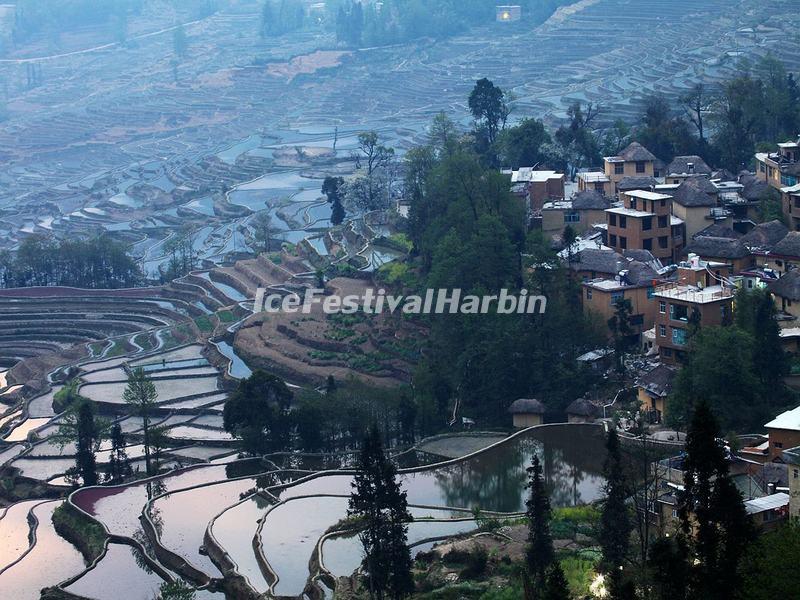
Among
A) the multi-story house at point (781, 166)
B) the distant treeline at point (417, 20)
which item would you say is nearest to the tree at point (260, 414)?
the multi-story house at point (781, 166)

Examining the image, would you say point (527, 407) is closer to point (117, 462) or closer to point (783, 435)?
point (783, 435)

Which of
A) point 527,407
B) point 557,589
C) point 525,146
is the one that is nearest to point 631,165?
point 525,146

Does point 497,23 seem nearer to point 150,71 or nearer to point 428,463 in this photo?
point 150,71

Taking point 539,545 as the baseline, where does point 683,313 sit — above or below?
above

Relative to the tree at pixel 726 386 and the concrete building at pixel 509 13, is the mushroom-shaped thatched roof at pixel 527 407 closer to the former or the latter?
the tree at pixel 726 386

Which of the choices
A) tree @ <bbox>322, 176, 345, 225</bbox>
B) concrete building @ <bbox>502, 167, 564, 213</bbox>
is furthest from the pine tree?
tree @ <bbox>322, 176, 345, 225</bbox>

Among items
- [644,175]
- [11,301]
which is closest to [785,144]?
[644,175]

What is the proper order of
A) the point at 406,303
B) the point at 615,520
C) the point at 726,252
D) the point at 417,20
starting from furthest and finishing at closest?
the point at 417,20, the point at 406,303, the point at 726,252, the point at 615,520
